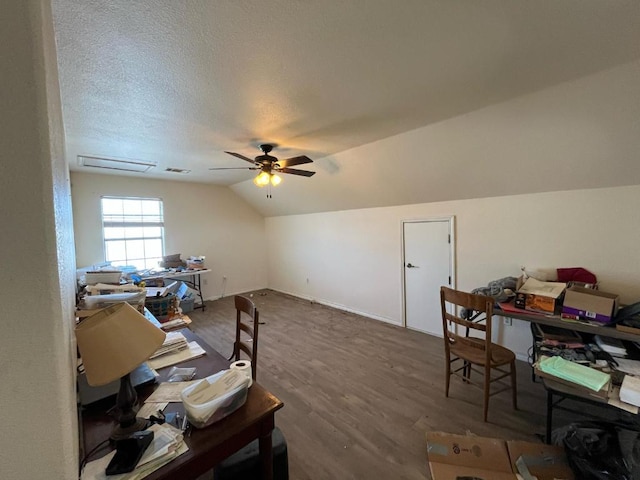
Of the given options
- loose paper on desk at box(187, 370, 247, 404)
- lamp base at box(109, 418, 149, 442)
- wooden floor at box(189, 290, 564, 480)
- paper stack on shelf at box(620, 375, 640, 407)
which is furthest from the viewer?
wooden floor at box(189, 290, 564, 480)

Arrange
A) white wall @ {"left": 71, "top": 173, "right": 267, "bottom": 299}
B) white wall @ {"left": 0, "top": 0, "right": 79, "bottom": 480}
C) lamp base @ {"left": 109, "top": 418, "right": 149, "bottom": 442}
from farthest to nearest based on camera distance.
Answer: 1. white wall @ {"left": 71, "top": 173, "right": 267, "bottom": 299}
2. lamp base @ {"left": 109, "top": 418, "right": 149, "bottom": 442}
3. white wall @ {"left": 0, "top": 0, "right": 79, "bottom": 480}

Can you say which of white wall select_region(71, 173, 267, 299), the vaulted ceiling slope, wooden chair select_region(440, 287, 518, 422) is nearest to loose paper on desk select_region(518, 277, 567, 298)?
wooden chair select_region(440, 287, 518, 422)

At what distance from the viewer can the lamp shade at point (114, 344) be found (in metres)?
0.91

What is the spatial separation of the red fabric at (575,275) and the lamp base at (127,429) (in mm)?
3486

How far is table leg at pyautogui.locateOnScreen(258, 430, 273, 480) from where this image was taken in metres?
1.19

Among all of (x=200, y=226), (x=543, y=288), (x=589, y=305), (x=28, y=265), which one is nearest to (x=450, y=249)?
(x=543, y=288)

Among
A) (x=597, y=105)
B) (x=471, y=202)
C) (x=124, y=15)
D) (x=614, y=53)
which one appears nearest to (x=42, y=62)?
(x=124, y=15)

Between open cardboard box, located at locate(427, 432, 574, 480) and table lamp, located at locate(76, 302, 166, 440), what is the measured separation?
170 cm

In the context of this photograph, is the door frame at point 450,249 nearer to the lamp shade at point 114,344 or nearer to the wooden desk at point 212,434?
the wooden desk at point 212,434

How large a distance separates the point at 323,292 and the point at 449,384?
311 centimetres

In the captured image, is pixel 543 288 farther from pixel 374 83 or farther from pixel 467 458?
pixel 374 83

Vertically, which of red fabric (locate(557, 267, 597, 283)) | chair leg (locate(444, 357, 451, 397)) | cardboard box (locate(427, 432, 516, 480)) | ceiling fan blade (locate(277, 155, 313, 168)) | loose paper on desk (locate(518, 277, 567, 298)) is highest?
ceiling fan blade (locate(277, 155, 313, 168))

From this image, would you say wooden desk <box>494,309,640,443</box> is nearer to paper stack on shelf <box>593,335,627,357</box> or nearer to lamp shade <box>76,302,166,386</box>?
paper stack on shelf <box>593,335,627,357</box>

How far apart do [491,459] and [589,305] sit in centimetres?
146
